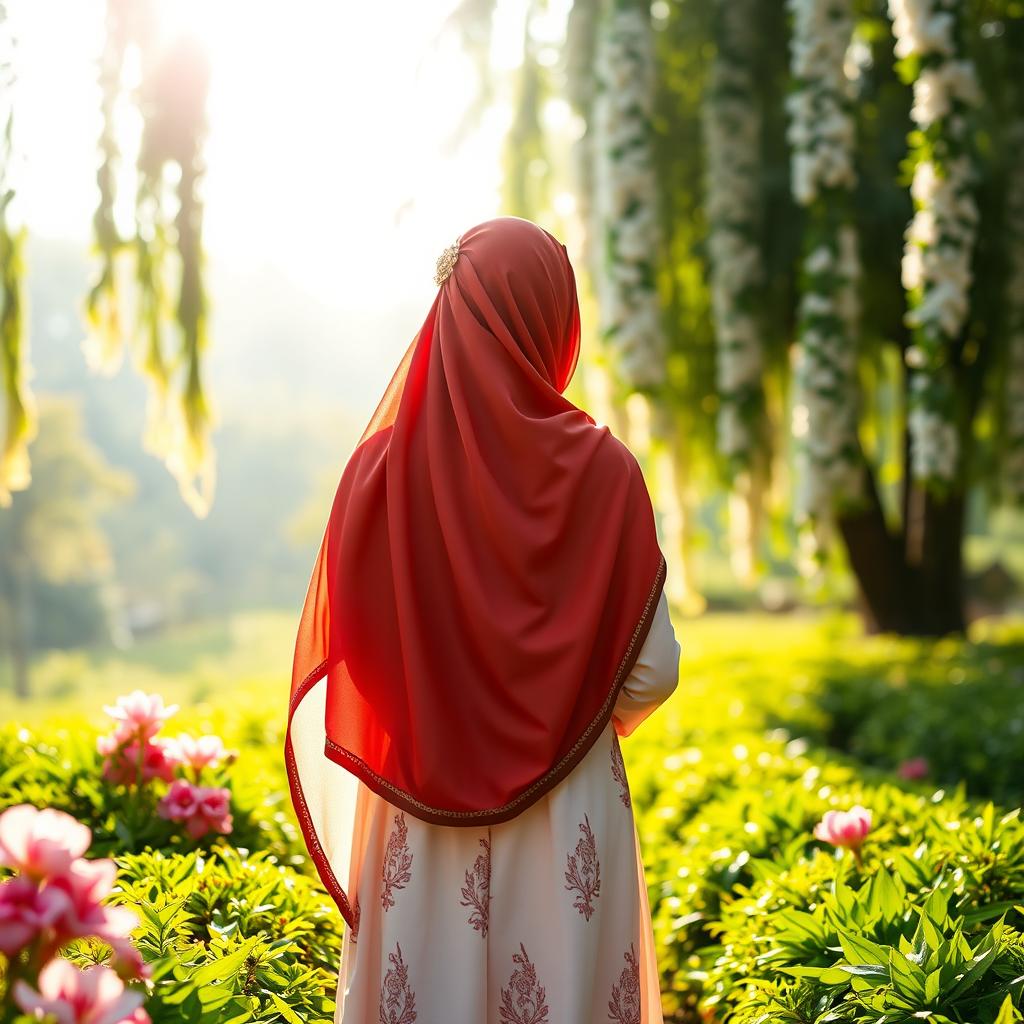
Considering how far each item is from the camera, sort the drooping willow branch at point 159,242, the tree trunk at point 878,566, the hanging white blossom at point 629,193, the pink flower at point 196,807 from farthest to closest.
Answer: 1. the tree trunk at point 878,566
2. the hanging white blossom at point 629,193
3. the drooping willow branch at point 159,242
4. the pink flower at point 196,807

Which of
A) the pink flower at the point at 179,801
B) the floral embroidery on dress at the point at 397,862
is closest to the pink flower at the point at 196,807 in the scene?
the pink flower at the point at 179,801

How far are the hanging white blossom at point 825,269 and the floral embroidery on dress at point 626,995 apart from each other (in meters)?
4.50

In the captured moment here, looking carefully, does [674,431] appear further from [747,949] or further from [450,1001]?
[450,1001]

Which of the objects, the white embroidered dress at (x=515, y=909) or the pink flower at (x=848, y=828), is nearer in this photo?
the white embroidered dress at (x=515, y=909)

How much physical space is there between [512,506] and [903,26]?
4410mm

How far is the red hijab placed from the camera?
1963 mm

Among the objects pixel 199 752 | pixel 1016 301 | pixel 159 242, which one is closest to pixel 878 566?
pixel 1016 301

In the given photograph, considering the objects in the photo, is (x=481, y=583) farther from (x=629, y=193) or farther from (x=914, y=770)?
(x=629, y=193)

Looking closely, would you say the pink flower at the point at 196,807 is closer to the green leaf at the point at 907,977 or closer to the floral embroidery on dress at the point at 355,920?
the floral embroidery on dress at the point at 355,920

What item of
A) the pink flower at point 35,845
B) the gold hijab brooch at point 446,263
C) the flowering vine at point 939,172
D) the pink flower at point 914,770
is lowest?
the pink flower at point 914,770

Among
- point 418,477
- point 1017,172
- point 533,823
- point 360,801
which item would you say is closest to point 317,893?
point 360,801

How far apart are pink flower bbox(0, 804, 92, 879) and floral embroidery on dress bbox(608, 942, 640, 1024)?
43.1 inches

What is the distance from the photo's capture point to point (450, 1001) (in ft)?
6.37

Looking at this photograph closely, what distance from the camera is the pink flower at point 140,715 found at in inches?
113
